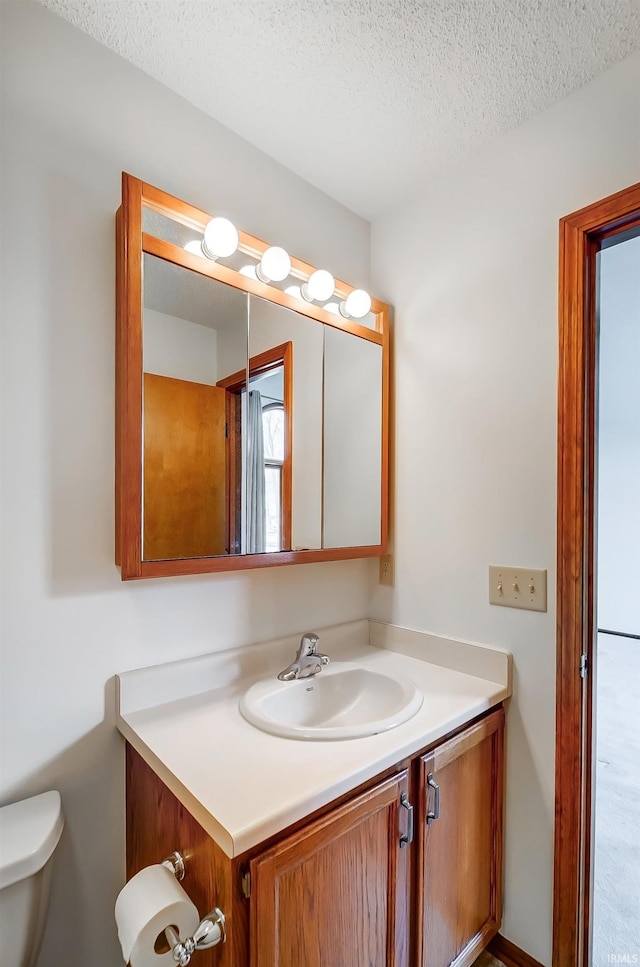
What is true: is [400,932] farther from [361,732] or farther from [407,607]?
[407,607]

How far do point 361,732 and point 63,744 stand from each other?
2.21 ft

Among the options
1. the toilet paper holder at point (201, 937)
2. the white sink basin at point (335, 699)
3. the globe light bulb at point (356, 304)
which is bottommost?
the toilet paper holder at point (201, 937)

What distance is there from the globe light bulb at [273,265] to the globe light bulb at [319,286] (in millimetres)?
140

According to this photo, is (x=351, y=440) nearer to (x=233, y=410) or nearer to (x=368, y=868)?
(x=233, y=410)

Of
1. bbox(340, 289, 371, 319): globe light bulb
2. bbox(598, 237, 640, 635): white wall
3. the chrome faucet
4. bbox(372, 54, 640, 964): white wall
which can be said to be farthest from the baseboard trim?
bbox(598, 237, 640, 635): white wall

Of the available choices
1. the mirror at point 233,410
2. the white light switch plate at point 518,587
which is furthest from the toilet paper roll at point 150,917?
the white light switch plate at point 518,587

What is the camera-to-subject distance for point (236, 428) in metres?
1.29

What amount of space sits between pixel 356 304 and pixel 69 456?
1.02 metres

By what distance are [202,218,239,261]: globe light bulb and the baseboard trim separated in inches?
82.0

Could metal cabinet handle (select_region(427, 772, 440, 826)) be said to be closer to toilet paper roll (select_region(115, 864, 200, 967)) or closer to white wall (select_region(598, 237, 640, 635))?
toilet paper roll (select_region(115, 864, 200, 967))

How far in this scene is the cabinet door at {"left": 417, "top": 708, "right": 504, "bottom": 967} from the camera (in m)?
1.09

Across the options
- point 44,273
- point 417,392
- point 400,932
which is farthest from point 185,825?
point 417,392

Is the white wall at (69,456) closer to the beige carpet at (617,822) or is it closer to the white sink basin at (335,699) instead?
the white sink basin at (335,699)

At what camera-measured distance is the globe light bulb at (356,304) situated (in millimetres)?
1553
